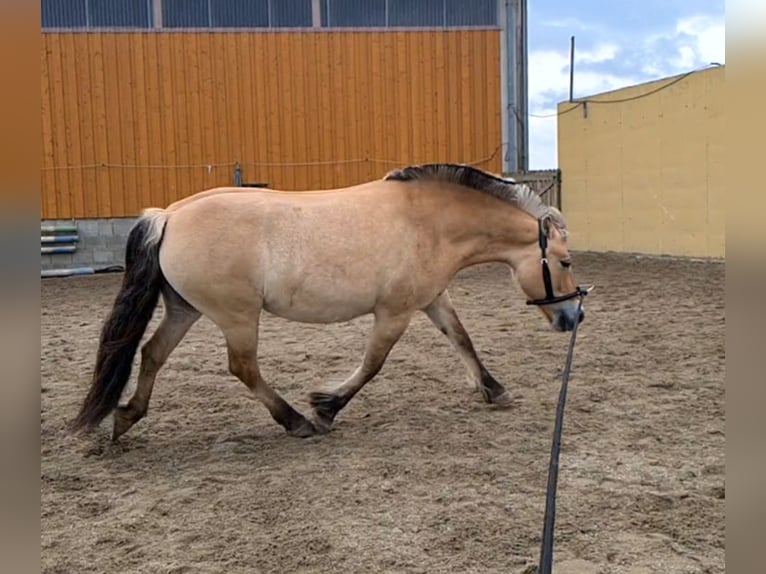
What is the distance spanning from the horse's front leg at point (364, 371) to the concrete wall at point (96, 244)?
9.69 m

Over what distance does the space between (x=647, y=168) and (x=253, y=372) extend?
9.24 meters

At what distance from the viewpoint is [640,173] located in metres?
11.4

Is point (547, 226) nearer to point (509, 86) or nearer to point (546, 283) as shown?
point (546, 283)

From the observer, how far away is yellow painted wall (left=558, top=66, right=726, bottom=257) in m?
10.1

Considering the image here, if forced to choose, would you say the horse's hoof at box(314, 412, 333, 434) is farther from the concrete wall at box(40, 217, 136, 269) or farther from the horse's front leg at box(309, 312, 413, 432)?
the concrete wall at box(40, 217, 136, 269)

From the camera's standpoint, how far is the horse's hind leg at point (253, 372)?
3.48m

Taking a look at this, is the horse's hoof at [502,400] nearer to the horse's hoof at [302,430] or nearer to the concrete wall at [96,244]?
the horse's hoof at [302,430]

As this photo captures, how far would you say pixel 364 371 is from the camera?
382cm

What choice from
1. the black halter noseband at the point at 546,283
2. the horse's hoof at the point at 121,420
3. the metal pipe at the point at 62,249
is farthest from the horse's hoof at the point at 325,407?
the metal pipe at the point at 62,249

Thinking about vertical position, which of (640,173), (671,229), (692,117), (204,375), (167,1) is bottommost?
(204,375)

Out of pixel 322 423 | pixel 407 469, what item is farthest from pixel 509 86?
pixel 407 469

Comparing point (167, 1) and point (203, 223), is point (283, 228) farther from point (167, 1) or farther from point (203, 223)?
point (167, 1)
